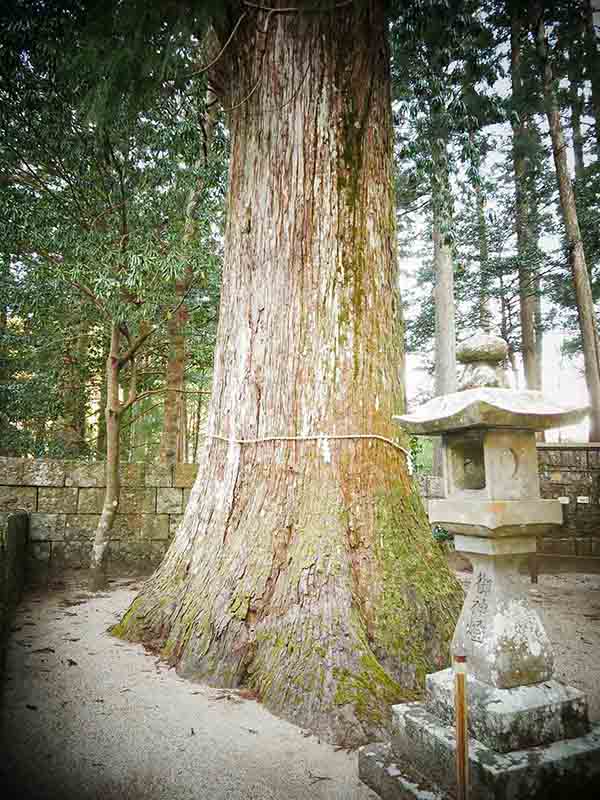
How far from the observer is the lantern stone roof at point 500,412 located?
6.12ft

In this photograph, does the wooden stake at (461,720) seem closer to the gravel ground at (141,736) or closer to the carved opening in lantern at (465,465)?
the gravel ground at (141,736)

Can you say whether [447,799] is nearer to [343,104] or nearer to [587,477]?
[343,104]

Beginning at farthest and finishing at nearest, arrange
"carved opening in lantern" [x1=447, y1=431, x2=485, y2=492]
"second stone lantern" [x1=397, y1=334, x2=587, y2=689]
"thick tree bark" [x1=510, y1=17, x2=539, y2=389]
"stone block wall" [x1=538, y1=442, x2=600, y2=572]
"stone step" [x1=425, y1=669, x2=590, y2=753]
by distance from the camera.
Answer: "thick tree bark" [x1=510, y1=17, x2=539, y2=389], "stone block wall" [x1=538, y1=442, x2=600, y2=572], "carved opening in lantern" [x1=447, y1=431, x2=485, y2=492], "second stone lantern" [x1=397, y1=334, x2=587, y2=689], "stone step" [x1=425, y1=669, x2=590, y2=753]

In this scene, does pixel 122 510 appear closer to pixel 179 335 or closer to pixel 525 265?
pixel 179 335

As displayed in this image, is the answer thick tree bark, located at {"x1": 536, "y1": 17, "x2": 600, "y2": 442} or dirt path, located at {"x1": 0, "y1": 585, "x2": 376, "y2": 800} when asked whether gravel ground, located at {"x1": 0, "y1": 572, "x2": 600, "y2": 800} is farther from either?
thick tree bark, located at {"x1": 536, "y1": 17, "x2": 600, "y2": 442}

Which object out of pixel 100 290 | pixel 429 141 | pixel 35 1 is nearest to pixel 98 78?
pixel 35 1

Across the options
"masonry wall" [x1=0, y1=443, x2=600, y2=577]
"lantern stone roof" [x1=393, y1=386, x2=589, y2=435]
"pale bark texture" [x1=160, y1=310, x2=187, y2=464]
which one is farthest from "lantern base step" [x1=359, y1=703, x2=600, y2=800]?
"pale bark texture" [x1=160, y1=310, x2=187, y2=464]

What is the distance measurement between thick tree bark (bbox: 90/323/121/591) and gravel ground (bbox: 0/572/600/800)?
162 cm

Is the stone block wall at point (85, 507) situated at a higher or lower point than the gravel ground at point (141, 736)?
higher

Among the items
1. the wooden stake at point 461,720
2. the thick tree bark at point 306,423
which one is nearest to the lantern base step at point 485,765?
the wooden stake at point 461,720

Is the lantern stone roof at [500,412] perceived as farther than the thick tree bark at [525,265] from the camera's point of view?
No

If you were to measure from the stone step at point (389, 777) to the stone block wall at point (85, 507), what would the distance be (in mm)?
4512

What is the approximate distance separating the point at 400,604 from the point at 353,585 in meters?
0.29

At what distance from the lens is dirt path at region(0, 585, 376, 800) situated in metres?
1.95
